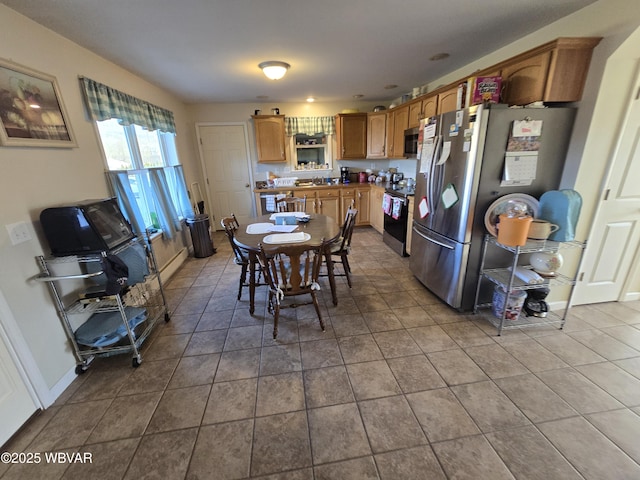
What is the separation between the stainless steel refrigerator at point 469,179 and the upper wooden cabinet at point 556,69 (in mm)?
122

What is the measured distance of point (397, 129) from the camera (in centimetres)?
430

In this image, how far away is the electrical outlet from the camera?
148 cm

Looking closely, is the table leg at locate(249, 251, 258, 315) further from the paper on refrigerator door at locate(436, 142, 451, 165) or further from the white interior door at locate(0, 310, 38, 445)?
the paper on refrigerator door at locate(436, 142, 451, 165)

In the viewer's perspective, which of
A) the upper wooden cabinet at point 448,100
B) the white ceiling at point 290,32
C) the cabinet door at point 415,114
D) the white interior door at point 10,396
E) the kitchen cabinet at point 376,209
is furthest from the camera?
the kitchen cabinet at point 376,209

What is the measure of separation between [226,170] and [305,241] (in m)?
3.71

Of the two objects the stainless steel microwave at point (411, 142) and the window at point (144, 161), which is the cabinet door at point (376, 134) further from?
the window at point (144, 161)

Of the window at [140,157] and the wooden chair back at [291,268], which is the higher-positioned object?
the window at [140,157]

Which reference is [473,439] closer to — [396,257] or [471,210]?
[471,210]

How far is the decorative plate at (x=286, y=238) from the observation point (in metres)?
2.19

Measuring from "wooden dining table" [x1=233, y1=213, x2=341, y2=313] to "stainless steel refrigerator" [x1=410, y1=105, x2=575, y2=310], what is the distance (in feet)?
3.22

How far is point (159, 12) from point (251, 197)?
3706 millimetres

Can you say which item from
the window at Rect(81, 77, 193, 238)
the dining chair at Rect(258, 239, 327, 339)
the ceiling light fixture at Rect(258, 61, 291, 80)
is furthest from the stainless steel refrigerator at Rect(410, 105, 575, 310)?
the window at Rect(81, 77, 193, 238)

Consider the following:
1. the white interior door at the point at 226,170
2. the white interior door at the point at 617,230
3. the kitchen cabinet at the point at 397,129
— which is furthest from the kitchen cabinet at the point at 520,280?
the white interior door at the point at 226,170

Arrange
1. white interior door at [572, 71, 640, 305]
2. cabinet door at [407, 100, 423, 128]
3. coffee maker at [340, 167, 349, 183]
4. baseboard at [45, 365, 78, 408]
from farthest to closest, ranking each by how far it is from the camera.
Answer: coffee maker at [340, 167, 349, 183], cabinet door at [407, 100, 423, 128], white interior door at [572, 71, 640, 305], baseboard at [45, 365, 78, 408]
